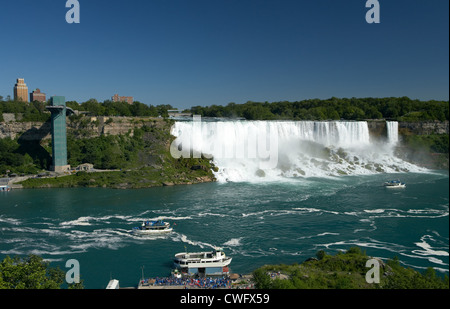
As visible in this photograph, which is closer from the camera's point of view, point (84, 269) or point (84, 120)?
point (84, 269)

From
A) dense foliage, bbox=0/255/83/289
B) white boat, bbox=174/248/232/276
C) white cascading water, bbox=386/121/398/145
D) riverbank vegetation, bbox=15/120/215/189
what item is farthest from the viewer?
white cascading water, bbox=386/121/398/145

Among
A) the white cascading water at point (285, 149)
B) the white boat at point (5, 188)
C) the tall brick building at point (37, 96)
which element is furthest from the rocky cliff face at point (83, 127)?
the tall brick building at point (37, 96)

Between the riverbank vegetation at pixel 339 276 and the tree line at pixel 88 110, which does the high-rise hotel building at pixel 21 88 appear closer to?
the tree line at pixel 88 110

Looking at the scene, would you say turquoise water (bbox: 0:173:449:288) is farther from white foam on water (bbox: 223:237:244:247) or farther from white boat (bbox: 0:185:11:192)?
white boat (bbox: 0:185:11:192)

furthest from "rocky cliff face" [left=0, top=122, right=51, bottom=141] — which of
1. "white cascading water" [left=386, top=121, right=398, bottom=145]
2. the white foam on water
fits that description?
"white cascading water" [left=386, top=121, right=398, bottom=145]

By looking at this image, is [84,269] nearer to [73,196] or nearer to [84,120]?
[73,196]

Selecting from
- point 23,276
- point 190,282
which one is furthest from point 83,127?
point 23,276

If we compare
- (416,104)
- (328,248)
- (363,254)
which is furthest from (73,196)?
(416,104)
